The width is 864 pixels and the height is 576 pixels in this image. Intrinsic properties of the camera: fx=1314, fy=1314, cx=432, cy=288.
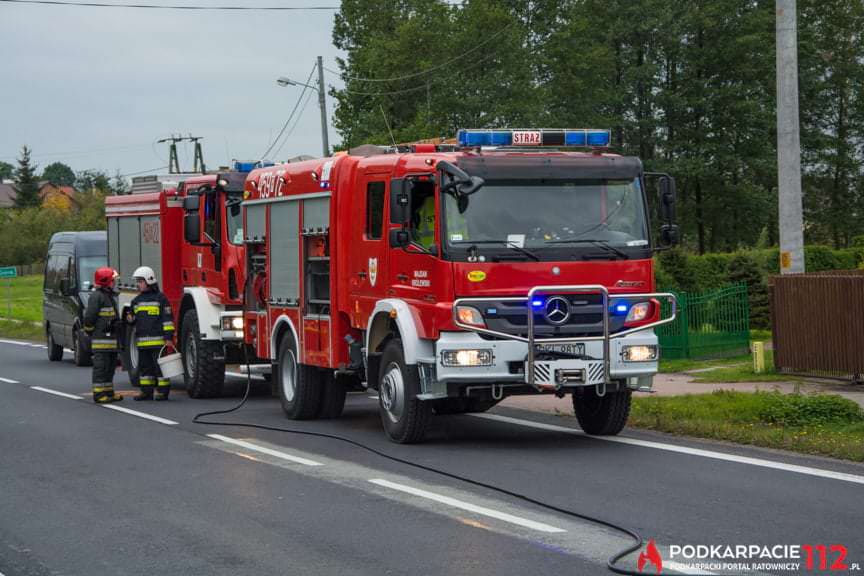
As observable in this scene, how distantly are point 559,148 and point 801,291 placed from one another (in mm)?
5750

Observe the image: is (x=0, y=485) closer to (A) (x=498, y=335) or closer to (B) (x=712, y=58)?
(A) (x=498, y=335)

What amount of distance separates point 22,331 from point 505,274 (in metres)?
31.6

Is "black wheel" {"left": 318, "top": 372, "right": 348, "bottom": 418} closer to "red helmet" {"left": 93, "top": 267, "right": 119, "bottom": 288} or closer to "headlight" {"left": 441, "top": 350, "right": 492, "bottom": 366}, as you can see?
"headlight" {"left": 441, "top": 350, "right": 492, "bottom": 366}

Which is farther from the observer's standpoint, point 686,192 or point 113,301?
point 686,192

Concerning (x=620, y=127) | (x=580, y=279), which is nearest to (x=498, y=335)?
(x=580, y=279)

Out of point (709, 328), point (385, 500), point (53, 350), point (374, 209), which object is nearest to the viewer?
point (385, 500)

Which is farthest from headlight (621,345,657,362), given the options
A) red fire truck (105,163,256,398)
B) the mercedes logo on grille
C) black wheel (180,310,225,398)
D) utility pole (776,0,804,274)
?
black wheel (180,310,225,398)

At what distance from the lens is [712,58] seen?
53.4 metres

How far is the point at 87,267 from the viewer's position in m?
25.7

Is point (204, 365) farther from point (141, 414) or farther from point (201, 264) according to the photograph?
point (141, 414)

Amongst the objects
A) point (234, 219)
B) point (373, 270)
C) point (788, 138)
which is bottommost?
point (373, 270)

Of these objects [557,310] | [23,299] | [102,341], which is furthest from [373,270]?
[23,299]

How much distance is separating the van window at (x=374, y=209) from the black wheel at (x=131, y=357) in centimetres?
803

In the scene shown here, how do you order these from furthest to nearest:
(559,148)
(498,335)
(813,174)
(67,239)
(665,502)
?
(813,174) < (67,239) < (559,148) < (498,335) < (665,502)
